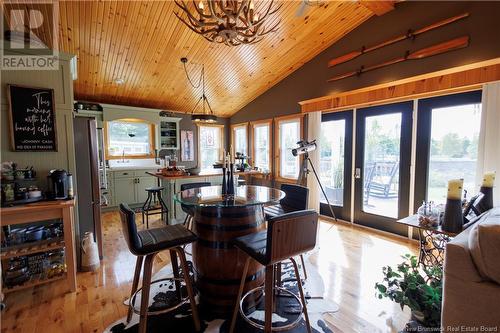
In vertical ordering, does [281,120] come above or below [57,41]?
below

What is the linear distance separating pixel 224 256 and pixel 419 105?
3.18 metres

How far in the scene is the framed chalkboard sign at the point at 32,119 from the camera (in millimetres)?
2148

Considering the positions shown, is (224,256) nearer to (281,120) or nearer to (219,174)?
(219,174)

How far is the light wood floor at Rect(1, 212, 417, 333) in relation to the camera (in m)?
1.78

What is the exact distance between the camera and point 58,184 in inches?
87.2

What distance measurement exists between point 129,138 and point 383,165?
209 inches

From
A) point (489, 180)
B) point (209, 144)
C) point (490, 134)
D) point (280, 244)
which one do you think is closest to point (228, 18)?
point (280, 244)

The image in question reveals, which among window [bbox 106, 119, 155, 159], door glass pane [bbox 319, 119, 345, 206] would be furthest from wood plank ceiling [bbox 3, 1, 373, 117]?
door glass pane [bbox 319, 119, 345, 206]

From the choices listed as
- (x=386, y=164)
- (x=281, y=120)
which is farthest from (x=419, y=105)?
(x=281, y=120)

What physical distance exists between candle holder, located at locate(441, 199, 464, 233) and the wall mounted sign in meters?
5.50

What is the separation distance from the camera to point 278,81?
202 inches

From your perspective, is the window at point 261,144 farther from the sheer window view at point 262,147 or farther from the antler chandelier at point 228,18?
the antler chandelier at point 228,18

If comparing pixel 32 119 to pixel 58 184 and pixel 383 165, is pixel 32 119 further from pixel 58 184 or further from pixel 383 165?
pixel 383 165

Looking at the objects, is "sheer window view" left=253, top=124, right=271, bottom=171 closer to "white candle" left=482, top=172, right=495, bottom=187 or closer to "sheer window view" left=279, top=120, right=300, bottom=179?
"sheer window view" left=279, top=120, right=300, bottom=179
